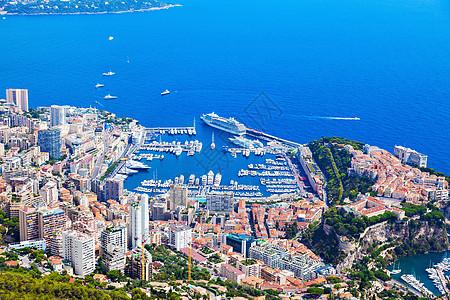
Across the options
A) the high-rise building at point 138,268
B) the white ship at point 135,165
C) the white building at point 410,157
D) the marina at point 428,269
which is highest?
the white ship at point 135,165

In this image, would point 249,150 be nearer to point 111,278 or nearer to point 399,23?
point 111,278

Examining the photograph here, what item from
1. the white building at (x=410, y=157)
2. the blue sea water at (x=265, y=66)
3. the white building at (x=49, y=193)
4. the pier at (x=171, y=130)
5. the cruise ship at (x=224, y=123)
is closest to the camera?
the white building at (x=49, y=193)

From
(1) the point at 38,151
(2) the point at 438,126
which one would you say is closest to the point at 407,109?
(2) the point at 438,126

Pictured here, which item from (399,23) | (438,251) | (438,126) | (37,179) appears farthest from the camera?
(399,23)

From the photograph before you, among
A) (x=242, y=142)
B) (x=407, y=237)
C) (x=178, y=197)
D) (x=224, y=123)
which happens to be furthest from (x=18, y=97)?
(x=407, y=237)

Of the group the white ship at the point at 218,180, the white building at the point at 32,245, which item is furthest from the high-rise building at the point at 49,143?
the white building at the point at 32,245

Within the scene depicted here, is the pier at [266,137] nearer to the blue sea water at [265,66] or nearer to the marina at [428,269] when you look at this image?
the blue sea water at [265,66]
